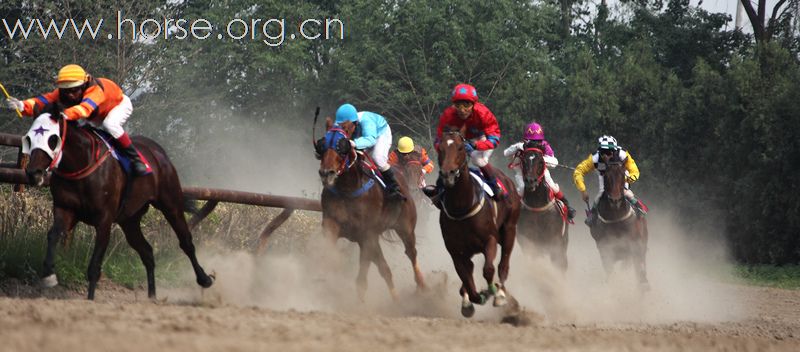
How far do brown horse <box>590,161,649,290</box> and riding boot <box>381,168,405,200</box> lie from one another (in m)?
3.60

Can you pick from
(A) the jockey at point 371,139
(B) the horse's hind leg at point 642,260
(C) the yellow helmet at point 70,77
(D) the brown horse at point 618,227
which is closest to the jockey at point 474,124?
(A) the jockey at point 371,139

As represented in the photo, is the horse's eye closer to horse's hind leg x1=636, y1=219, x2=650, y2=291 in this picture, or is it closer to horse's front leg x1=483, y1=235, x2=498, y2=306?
horse's front leg x1=483, y1=235, x2=498, y2=306

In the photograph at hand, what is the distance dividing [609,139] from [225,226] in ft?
17.7

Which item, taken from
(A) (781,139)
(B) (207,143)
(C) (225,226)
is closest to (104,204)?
(C) (225,226)

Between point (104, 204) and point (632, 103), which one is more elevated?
point (632, 103)

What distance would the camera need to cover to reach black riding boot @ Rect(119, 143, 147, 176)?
10.5 meters

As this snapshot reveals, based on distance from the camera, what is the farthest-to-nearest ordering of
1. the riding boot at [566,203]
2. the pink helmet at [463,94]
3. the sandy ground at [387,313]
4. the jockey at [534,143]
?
the riding boot at [566,203] < the jockey at [534,143] < the pink helmet at [463,94] < the sandy ground at [387,313]

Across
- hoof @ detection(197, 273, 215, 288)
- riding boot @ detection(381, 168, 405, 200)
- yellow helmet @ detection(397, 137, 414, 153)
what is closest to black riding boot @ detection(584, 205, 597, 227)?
yellow helmet @ detection(397, 137, 414, 153)

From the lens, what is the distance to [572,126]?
117ft

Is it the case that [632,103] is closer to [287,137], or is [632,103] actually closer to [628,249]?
[628,249]

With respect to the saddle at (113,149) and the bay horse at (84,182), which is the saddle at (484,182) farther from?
the saddle at (113,149)

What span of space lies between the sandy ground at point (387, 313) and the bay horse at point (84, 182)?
701 millimetres

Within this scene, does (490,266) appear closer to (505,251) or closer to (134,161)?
(505,251)

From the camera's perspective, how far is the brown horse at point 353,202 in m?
11.7
